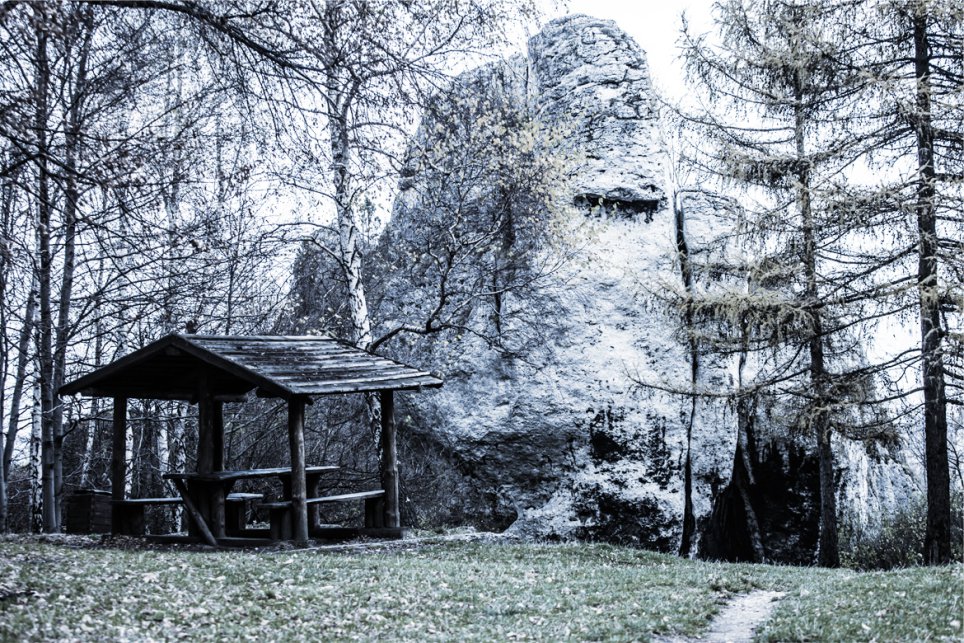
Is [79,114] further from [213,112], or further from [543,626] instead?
[543,626]

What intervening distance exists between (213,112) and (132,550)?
7.00 metres

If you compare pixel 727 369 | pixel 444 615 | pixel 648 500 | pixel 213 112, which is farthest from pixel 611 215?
pixel 444 615

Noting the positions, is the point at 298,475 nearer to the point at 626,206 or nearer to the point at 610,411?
the point at 610,411

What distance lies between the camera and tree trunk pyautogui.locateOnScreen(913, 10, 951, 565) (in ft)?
39.0

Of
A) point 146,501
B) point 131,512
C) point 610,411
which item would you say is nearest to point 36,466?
point 131,512

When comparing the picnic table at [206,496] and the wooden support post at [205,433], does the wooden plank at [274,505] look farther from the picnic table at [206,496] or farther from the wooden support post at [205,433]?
the wooden support post at [205,433]

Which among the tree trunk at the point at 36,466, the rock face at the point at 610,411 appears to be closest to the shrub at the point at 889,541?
the rock face at the point at 610,411

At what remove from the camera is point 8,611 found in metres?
6.21

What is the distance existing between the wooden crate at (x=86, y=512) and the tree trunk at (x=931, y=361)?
12.6m

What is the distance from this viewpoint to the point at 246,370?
11688 mm

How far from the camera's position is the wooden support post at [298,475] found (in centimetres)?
1220

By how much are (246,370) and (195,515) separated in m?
2.37

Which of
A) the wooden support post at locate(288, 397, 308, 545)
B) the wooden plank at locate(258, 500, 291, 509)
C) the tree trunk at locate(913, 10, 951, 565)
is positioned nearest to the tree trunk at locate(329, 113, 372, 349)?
the wooden support post at locate(288, 397, 308, 545)

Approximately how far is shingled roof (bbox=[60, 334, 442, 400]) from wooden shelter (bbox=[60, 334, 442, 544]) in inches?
0.5
